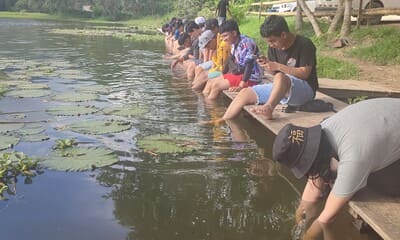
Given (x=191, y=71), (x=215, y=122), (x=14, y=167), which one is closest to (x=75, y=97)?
(x=215, y=122)

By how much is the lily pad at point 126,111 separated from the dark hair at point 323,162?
3639mm

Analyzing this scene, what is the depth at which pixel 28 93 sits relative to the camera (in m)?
7.66

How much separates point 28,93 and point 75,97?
0.89 meters

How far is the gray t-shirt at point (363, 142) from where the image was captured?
2816mm

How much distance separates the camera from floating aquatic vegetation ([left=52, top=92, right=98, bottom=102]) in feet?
23.8

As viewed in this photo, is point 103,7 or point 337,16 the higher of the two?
point 103,7

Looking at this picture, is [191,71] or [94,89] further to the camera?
[191,71]

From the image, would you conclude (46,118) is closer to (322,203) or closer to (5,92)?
(5,92)

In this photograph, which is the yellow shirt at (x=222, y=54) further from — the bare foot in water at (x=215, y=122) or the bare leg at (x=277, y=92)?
the bare leg at (x=277, y=92)

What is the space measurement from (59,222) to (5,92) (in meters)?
5.06

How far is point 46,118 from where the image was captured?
607 centimetres

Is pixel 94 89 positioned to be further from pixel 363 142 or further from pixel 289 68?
pixel 363 142

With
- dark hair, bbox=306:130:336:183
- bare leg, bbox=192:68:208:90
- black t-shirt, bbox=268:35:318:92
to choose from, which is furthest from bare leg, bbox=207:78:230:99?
dark hair, bbox=306:130:336:183

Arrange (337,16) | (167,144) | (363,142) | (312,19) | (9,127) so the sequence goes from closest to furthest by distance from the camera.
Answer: (363,142)
(167,144)
(9,127)
(337,16)
(312,19)
